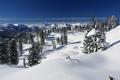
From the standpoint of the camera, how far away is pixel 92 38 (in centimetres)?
6781

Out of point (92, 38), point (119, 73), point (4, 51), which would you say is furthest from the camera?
point (4, 51)

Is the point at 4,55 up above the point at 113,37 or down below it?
below

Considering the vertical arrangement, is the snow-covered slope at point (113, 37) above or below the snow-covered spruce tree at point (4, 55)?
above

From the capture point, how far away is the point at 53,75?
23.2 m

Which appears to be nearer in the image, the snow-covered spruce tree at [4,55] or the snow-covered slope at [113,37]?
the snow-covered spruce tree at [4,55]

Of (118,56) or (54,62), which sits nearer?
(54,62)

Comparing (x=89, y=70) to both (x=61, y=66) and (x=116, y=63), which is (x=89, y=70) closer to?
(x=61, y=66)

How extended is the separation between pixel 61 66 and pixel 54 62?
1576 mm

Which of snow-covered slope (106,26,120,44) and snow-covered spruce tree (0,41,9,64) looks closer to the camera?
snow-covered spruce tree (0,41,9,64)

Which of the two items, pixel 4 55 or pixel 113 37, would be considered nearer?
pixel 4 55

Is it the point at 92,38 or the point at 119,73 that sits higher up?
the point at 92,38

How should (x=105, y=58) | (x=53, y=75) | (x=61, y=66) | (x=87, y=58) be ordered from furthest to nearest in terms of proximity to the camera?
(x=105, y=58)
(x=87, y=58)
(x=61, y=66)
(x=53, y=75)

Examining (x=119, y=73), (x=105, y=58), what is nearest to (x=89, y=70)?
(x=119, y=73)

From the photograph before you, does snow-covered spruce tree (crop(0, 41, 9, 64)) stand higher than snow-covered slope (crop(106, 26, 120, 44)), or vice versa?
snow-covered slope (crop(106, 26, 120, 44))
